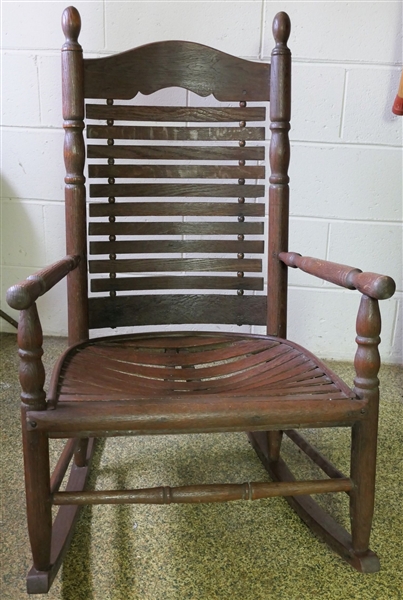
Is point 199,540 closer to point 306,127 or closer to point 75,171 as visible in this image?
point 75,171

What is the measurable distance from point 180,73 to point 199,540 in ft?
3.13

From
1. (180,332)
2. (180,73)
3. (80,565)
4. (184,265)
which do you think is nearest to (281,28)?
(180,73)

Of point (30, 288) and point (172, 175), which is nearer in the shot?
point (30, 288)

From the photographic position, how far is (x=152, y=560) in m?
0.89

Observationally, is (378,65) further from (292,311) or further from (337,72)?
(292,311)

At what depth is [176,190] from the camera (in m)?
1.14

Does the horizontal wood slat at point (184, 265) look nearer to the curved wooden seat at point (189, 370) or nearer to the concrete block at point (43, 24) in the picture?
the curved wooden seat at point (189, 370)

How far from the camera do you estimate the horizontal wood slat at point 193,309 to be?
3.75ft

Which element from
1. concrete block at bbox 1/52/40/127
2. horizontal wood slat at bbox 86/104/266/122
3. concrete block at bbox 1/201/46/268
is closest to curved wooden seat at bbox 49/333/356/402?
horizontal wood slat at bbox 86/104/266/122

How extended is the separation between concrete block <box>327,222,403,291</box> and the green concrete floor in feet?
2.01

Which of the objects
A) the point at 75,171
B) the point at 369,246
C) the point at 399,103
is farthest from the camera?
the point at 369,246

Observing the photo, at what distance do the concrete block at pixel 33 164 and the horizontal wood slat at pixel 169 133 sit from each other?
548 mm

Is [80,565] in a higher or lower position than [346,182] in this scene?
lower

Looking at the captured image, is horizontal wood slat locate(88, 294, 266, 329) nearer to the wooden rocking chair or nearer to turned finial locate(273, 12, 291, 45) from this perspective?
the wooden rocking chair
